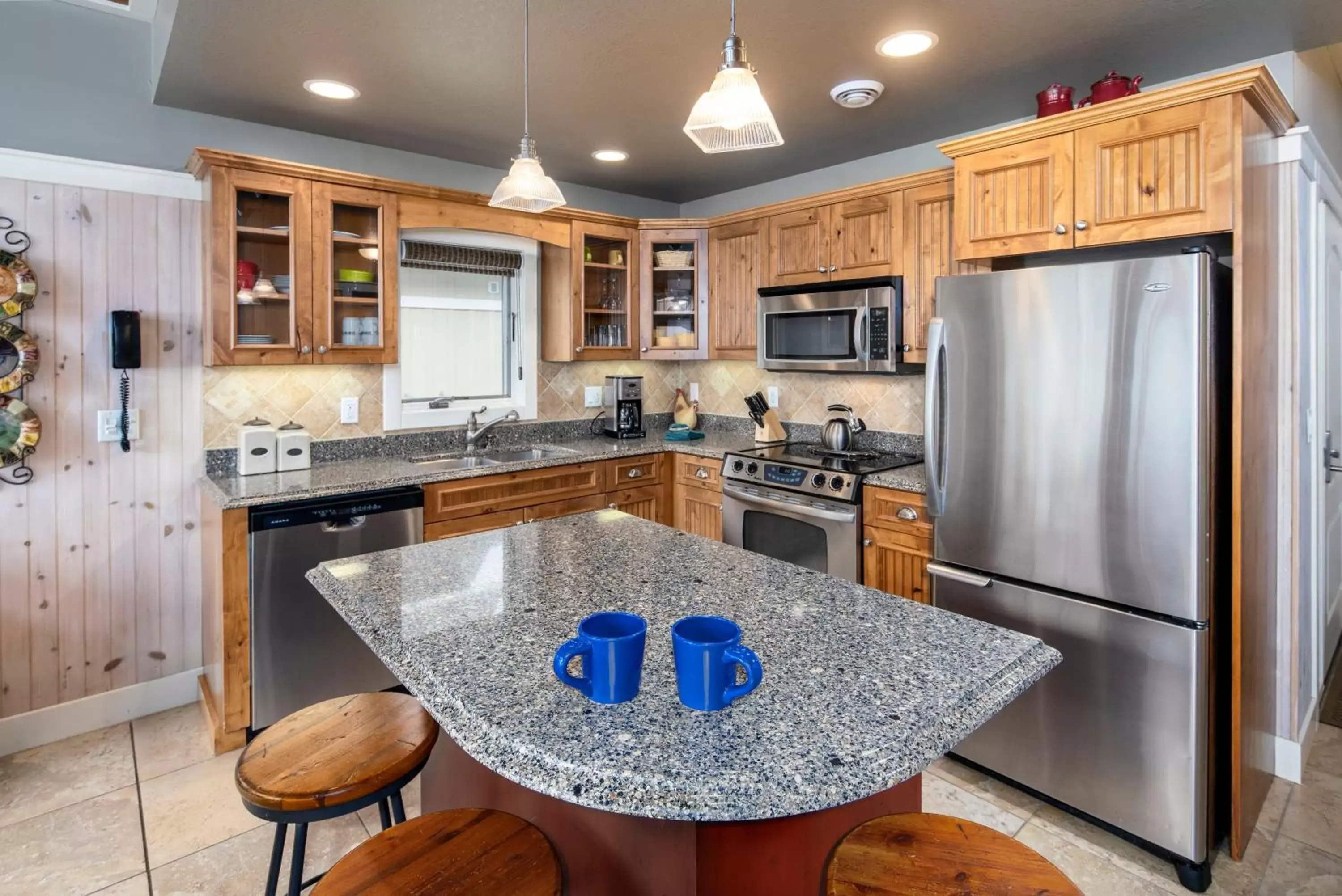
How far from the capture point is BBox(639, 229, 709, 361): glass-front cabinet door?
415cm

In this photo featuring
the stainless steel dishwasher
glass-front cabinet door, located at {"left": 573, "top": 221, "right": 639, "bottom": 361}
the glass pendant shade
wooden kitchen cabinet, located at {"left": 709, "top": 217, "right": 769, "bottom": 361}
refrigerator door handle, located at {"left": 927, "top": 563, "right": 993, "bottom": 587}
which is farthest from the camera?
glass-front cabinet door, located at {"left": 573, "top": 221, "right": 639, "bottom": 361}

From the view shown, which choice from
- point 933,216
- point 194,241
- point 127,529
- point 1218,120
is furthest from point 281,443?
point 1218,120

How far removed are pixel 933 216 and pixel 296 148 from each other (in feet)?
9.22

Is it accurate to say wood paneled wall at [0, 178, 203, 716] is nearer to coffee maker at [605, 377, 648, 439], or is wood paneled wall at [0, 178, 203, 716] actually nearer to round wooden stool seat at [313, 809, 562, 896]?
coffee maker at [605, 377, 648, 439]

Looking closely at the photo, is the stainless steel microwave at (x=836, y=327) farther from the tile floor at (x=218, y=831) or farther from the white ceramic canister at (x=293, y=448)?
the white ceramic canister at (x=293, y=448)

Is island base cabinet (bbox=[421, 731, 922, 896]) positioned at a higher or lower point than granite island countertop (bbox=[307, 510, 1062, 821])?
lower

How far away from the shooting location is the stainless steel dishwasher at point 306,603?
2.67 meters

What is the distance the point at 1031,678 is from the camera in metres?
1.11

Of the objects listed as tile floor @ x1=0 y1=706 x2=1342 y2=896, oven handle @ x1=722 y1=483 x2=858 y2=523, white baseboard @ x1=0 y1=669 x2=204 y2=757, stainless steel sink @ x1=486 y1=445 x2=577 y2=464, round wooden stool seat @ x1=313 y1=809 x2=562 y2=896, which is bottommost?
tile floor @ x1=0 y1=706 x2=1342 y2=896

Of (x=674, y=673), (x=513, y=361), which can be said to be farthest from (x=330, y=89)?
(x=674, y=673)

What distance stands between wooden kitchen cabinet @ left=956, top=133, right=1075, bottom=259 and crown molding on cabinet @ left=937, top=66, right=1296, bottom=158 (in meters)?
0.02

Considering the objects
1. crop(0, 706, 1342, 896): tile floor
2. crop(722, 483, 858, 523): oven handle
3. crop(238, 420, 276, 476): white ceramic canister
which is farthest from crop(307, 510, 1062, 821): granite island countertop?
crop(238, 420, 276, 476): white ceramic canister

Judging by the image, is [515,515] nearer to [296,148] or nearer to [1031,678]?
[296,148]

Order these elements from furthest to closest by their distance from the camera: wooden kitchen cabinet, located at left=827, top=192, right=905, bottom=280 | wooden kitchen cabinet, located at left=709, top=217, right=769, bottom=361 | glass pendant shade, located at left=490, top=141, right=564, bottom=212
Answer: wooden kitchen cabinet, located at left=709, top=217, right=769, bottom=361, wooden kitchen cabinet, located at left=827, top=192, right=905, bottom=280, glass pendant shade, located at left=490, top=141, right=564, bottom=212
